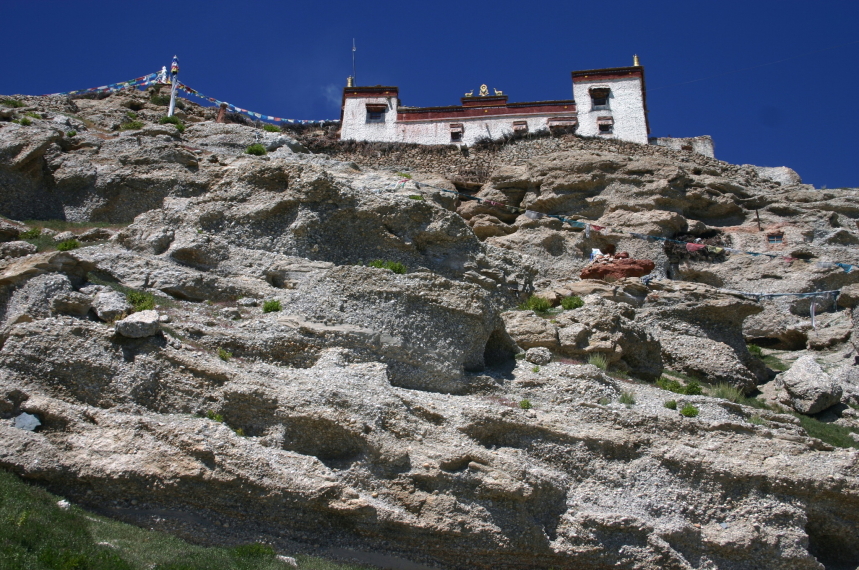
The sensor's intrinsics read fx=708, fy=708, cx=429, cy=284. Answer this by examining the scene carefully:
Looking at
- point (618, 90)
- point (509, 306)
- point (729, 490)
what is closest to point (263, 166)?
point (509, 306)

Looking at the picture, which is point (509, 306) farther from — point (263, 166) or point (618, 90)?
point (618, 90)

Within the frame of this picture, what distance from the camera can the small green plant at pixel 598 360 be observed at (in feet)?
52.6

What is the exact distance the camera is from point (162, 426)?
34.6 ft

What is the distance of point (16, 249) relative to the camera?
14.7 metres

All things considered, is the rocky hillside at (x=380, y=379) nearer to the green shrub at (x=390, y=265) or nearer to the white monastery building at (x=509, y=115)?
the green shrub at (x=390, y=265)

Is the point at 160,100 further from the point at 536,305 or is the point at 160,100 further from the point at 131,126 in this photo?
the point at 536,305

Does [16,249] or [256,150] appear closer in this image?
[16,249]

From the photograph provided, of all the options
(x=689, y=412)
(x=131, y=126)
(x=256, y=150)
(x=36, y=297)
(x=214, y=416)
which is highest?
(x=131, y=126)

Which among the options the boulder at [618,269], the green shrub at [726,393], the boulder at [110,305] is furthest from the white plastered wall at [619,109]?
the boulder at [110,305]

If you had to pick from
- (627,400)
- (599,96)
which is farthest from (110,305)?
(599,96)

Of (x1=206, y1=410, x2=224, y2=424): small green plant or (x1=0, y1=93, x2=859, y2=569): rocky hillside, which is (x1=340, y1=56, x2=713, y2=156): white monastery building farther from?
(x1=206, y1=410, x2=224, y2=424): small green plant

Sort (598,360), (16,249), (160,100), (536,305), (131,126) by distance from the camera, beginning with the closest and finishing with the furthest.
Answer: (16,249) → (598,360) → (536,305) → (131,126) → (160,100)

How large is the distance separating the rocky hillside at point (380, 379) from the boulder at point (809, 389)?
0.07 metres

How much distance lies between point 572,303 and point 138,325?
37.0 ft
